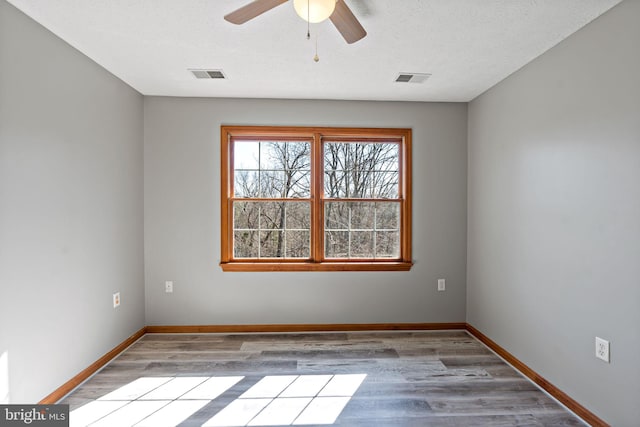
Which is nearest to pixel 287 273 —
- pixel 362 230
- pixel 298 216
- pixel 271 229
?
pixel 271 229

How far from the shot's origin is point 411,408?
233 centimetres

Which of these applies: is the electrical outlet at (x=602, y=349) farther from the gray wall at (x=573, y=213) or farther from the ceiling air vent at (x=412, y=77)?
the ceiling air vent at (x=412, y=77)

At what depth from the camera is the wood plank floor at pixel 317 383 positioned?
2240mm

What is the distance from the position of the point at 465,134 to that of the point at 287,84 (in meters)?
1.98

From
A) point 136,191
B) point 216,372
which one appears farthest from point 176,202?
point 216,372

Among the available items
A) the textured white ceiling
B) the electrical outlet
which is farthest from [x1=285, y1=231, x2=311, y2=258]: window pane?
the electrical outlet

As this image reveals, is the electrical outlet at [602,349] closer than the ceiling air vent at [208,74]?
Yes

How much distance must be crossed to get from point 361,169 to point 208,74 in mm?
1778

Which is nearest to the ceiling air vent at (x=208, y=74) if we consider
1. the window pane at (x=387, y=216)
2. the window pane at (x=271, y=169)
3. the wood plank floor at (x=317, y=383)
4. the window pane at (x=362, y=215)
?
the window pane at (x=271, y=169)

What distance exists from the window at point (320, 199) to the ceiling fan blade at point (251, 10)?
1.93 m

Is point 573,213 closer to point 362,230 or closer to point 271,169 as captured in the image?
Answer: point 362,230

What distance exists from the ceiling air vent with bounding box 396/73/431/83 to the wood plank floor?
2459 mm

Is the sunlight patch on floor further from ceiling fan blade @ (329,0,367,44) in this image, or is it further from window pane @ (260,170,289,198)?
ceiling fan blade @ (329,0,367,44)

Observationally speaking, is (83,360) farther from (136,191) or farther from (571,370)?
(571,370)
